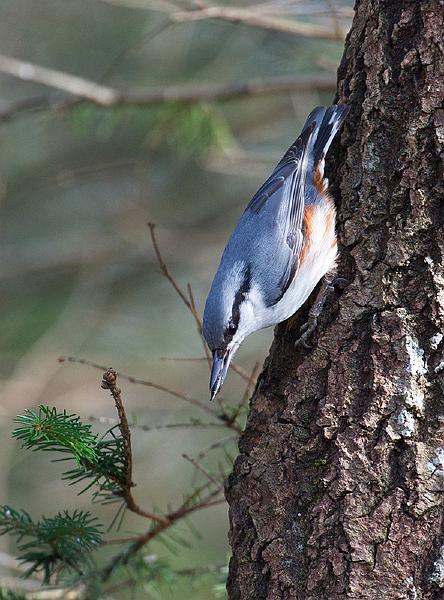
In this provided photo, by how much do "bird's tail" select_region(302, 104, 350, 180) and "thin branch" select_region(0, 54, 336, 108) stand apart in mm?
1207

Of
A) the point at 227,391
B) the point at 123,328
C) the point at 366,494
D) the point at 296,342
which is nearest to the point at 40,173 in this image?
the point at 123,328

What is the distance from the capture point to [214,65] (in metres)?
6.39

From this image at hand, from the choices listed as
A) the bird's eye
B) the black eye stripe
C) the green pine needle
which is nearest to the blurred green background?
the black eye stripe

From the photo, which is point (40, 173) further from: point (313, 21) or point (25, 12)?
point (313, 21)

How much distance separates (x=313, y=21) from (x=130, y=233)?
7.31ft

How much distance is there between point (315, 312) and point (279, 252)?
2.24ft

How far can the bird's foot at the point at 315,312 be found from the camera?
243 cm

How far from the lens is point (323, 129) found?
9.41 ft

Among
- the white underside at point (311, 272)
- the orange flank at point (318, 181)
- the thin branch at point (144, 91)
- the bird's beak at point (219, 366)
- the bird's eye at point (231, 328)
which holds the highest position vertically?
the thin branch at point (144, 91)

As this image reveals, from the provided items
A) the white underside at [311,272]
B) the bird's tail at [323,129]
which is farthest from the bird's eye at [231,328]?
the bird's tail at [323,129]

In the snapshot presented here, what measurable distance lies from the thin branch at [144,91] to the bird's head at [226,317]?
66.3 inches

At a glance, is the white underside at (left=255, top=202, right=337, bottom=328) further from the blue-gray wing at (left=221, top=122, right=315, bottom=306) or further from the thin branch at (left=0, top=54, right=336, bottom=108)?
the thin branch at (left=0, top=54, right=336, bottom=108)

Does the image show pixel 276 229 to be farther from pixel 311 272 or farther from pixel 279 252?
pixel 311 272

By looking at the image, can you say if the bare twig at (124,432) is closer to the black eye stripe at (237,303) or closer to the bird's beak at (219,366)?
the bird's beak at (219,366)
